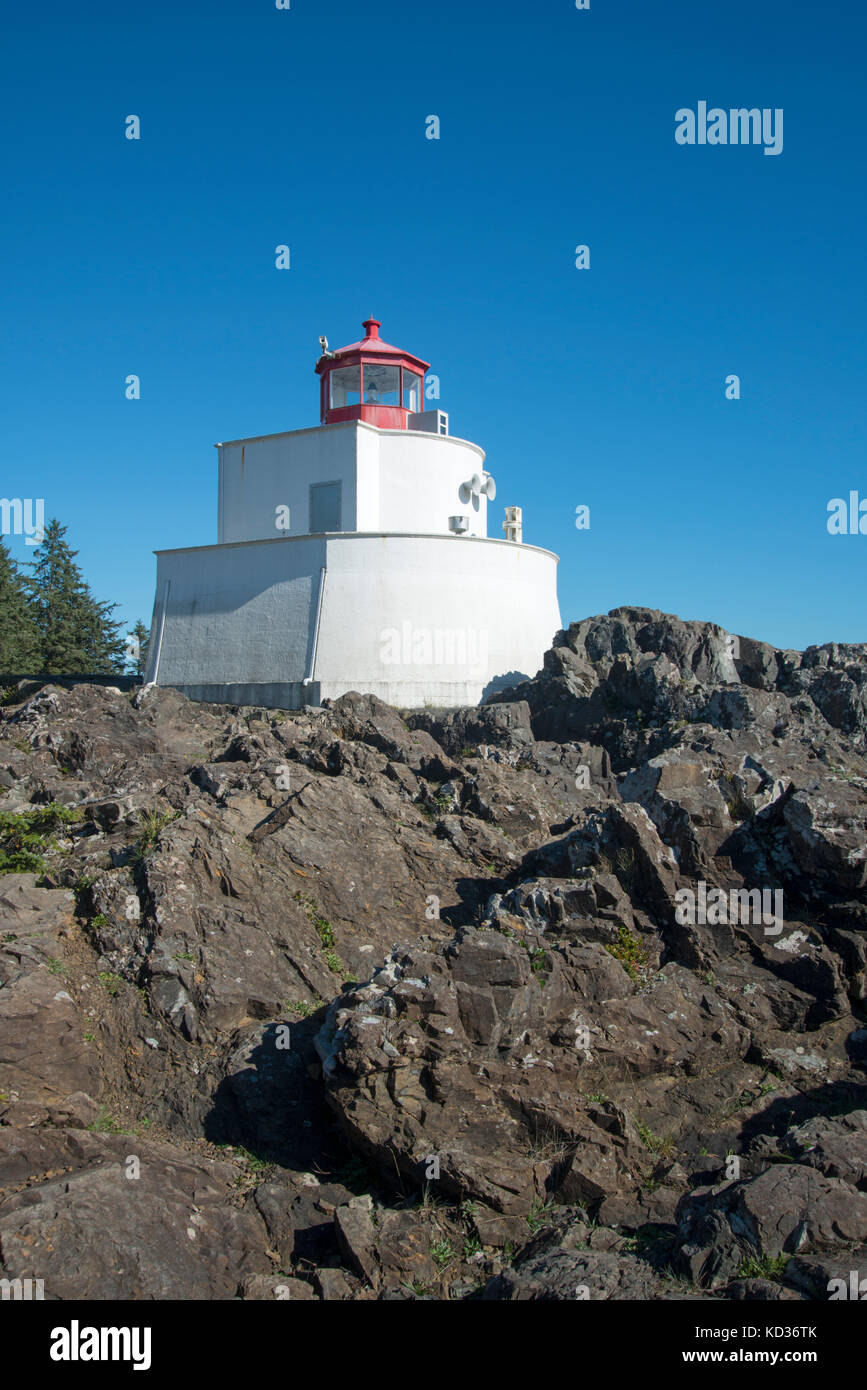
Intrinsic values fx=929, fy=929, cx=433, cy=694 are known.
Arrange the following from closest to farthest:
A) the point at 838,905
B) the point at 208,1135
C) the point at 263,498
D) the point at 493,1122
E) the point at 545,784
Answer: the point at 493,1122 → the point at 208,1135 → the point at 838,905 → the point at 545,784 → the point at 263,498

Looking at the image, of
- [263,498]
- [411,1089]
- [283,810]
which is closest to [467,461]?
[263,498]

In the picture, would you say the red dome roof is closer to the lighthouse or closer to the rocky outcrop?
the lighthouse

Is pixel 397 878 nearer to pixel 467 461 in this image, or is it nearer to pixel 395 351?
pixel 467 461

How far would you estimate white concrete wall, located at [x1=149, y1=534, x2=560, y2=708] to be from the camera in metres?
23.8

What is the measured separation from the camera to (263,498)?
2727cm

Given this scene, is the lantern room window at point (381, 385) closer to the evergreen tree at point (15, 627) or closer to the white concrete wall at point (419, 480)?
the white concrete wall at point (419, 480)

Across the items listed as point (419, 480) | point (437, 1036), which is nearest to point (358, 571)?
point (419, 480)

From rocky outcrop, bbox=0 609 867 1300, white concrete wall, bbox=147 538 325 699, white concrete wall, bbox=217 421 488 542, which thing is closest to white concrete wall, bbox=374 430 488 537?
white concrete wall, bbox=217 421 488 542

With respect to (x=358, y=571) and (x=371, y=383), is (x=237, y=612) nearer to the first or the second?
(x=358, y=571)

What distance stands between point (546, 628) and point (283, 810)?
1537 cm

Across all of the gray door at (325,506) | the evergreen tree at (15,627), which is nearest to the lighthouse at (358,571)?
the gray door at (325,506)

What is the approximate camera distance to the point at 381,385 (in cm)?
2925

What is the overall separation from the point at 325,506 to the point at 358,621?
442cm

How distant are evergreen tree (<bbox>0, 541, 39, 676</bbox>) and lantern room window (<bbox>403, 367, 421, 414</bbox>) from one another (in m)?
18.5
